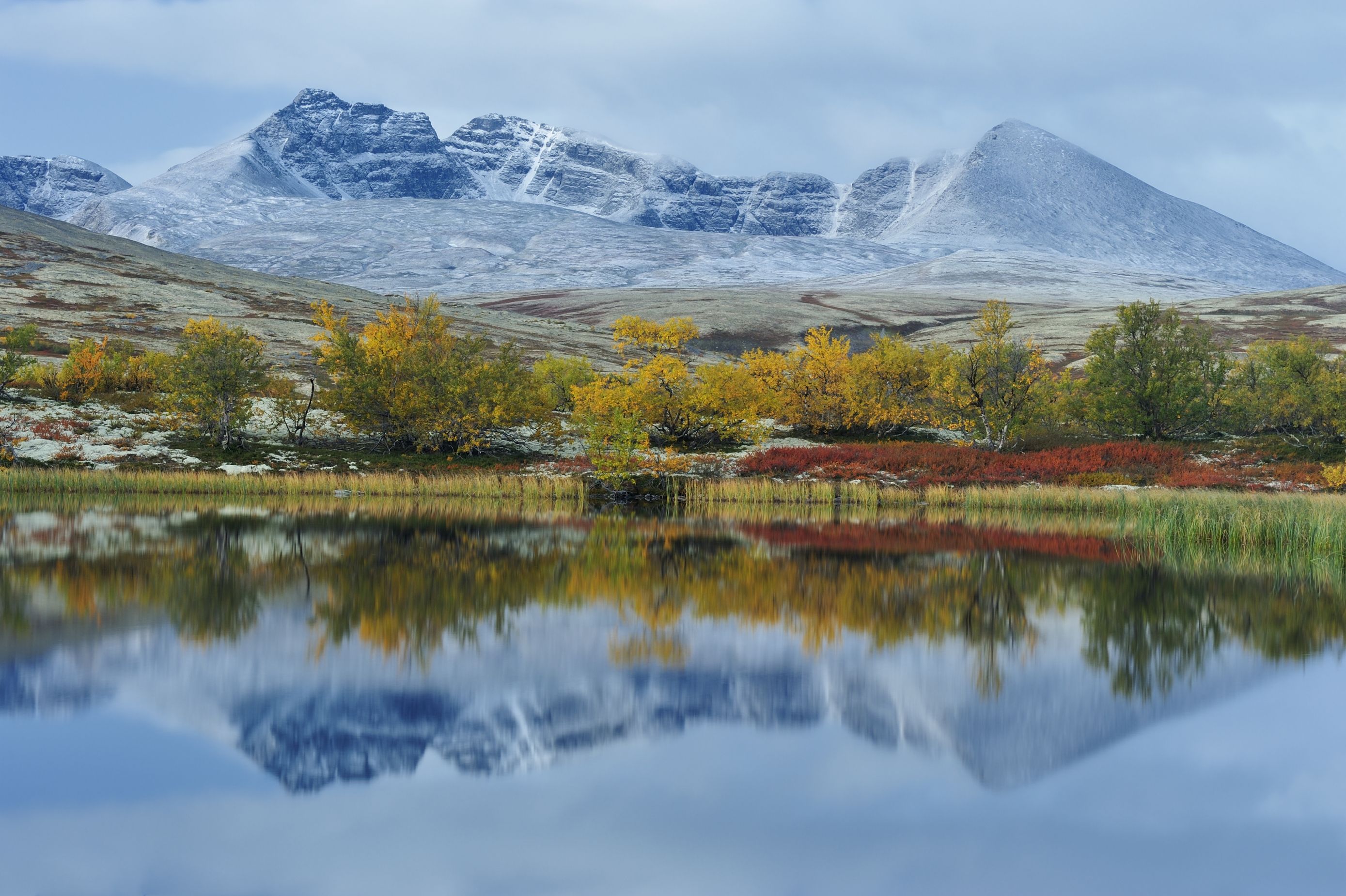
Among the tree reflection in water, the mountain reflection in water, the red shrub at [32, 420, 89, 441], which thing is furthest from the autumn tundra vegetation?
the mountain reflection in water

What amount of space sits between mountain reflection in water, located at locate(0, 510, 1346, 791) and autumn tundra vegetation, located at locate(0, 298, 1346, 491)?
21.1 metres

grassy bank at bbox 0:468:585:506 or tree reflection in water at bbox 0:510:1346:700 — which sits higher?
tree reflection in water at bbox 0:510:1346:700

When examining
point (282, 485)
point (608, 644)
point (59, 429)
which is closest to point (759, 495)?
point (282, 485)

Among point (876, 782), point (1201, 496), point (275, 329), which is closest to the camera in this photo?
point (876, 782)

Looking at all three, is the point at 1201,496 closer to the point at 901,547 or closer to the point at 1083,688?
the point at 901,547

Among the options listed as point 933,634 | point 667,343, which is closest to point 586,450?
point 667,343

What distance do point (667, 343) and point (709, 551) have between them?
28328mm

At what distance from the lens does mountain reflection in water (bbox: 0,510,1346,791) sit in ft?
33.9

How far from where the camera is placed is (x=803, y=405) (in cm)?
5503

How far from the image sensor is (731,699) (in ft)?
38.2

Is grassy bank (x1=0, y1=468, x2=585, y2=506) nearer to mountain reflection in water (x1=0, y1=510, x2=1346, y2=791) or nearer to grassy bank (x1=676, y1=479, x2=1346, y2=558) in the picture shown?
grassy bank (x1=676, y1=479, x2=1346, y2=558)

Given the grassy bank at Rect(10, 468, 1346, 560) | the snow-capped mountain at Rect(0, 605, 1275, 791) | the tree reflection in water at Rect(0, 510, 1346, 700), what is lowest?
the grassy bank at Rect(10, 468, 1346, 560)

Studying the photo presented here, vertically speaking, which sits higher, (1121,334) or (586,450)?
(1121,334)

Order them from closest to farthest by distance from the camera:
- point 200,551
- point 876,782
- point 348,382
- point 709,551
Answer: point 876,782 → point 200,551 → point 709,551 → point 348,382
